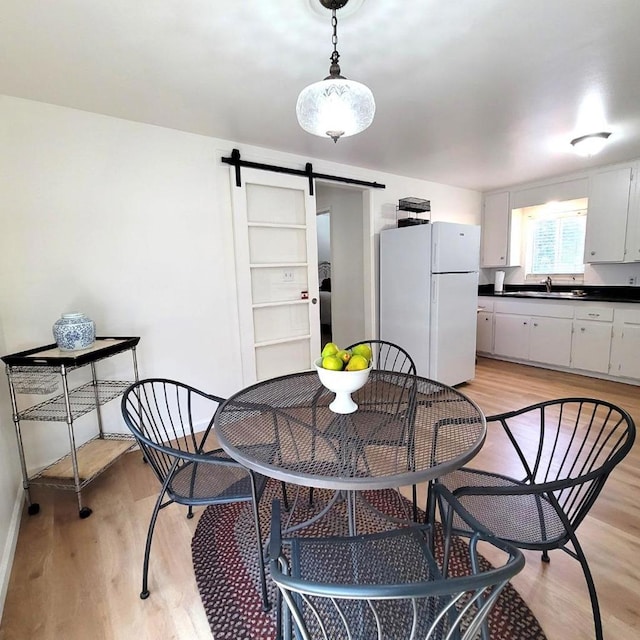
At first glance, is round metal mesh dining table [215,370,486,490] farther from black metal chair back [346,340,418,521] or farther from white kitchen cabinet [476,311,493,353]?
white kitchen cabinet [476,311,493,353]

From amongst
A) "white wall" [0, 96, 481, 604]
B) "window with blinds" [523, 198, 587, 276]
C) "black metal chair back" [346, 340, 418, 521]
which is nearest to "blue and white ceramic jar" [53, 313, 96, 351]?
"white wall" [0, 96, 481, 604]

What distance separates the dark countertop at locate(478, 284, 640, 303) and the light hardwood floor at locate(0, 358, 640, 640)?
7.62ft

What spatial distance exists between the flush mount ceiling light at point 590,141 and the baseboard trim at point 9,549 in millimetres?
4371

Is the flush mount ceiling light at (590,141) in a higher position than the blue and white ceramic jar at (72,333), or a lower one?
higher

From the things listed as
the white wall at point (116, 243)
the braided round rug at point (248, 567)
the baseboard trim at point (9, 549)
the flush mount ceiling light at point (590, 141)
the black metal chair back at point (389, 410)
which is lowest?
the braided round rug at point (248, 567)

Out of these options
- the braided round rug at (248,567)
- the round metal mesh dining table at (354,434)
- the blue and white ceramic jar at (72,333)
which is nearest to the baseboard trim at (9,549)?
the braided round rug at (248,567)

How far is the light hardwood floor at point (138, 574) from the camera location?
122 centimetres

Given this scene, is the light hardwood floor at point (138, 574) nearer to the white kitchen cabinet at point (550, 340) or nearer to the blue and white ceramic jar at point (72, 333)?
the blue and white ceramic jar at point (72, 333)

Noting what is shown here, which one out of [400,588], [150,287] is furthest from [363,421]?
[150,287]

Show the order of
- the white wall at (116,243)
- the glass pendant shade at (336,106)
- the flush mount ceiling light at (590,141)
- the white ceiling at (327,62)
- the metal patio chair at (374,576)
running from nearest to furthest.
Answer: the metal patio chair at (374,576) → the glass pendant shade at (336,106) → the white ceiling at (327,62) → the white wall at (116,243) → the flush mount ceiling light at (590,141)

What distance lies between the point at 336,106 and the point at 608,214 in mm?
3944

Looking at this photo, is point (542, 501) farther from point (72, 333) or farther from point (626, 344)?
point (626, 344)

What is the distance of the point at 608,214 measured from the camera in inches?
148

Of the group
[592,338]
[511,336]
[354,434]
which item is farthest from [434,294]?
[354,434]
